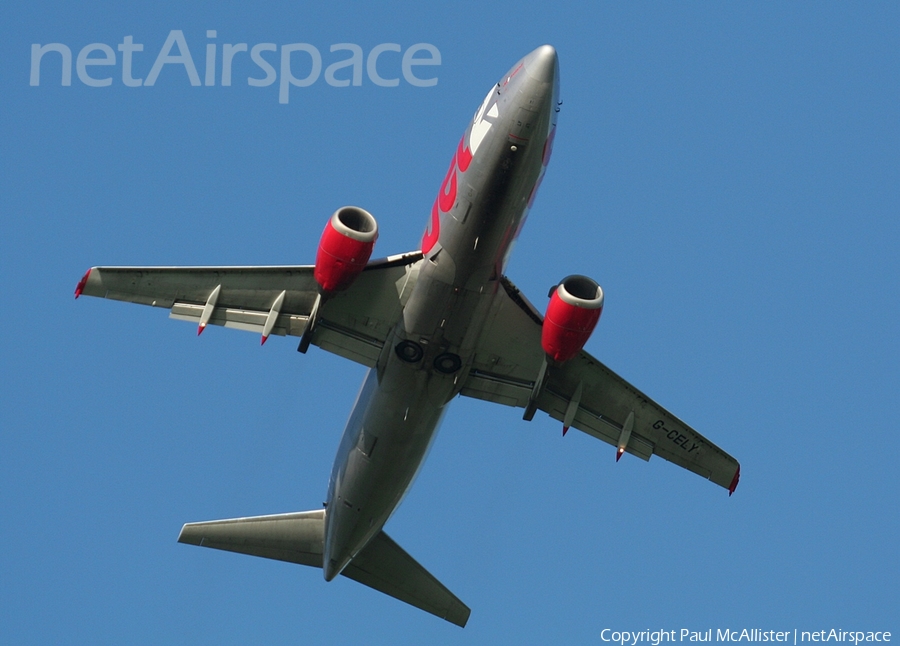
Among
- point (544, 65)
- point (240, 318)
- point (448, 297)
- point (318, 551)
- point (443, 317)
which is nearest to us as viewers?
point (544, 65)

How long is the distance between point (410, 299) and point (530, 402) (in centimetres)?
425

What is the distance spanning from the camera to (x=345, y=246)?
29.2m

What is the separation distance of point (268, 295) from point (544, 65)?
865 centimetres

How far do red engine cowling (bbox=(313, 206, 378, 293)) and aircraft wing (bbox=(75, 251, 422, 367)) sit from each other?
122 cm

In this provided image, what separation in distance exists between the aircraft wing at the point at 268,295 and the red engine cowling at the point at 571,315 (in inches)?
133

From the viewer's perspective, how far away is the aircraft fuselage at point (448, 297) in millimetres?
28312

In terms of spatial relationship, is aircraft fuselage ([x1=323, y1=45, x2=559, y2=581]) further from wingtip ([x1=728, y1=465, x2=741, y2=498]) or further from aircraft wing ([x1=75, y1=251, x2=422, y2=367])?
wingtip ([x1=728, y1=465, x2=741, y2=498])

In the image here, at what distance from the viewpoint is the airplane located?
28.7m

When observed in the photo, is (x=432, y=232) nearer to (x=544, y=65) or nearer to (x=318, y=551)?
(x=544, y=65)

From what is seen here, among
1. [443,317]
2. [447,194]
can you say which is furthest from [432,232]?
[443,317]

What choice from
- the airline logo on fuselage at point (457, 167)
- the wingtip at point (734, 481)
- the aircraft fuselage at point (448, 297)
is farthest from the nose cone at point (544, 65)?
the wingtip at point (734, 481)

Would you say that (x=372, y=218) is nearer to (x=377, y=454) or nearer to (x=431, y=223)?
(x=431, y=223)

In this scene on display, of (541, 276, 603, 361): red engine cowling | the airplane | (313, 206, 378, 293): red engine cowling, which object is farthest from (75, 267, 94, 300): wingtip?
(541, 276, 603, 361): red engine cowling

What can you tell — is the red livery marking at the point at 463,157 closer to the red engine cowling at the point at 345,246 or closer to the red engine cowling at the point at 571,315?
the red engine cowling at the point at 345,246
